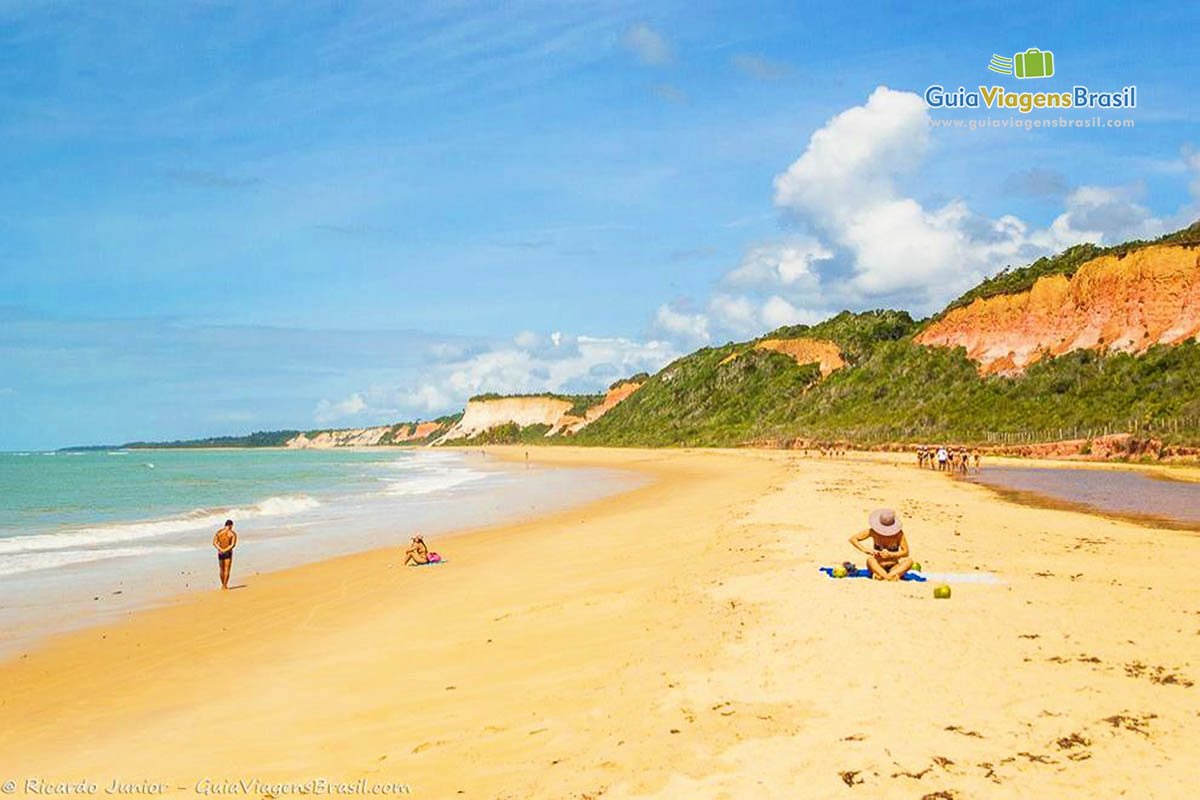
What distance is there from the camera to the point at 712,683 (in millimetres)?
6703

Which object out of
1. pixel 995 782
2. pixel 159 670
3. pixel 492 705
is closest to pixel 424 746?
pixel 492 705

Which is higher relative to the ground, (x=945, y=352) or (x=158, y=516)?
(x=945, y=352)

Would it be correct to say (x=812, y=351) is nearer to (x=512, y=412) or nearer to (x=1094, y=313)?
(x=1094, y=313)

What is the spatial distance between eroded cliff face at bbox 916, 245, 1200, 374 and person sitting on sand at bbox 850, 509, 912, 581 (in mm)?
52562

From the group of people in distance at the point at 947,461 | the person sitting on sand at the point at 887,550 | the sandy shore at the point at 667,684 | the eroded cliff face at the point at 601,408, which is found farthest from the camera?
the eroded cliff face at the point at 601,408

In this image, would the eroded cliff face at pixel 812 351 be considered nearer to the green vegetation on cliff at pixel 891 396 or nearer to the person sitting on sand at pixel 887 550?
the green vegetation on cliff at pixel 891 396

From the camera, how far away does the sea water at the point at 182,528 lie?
1381cm

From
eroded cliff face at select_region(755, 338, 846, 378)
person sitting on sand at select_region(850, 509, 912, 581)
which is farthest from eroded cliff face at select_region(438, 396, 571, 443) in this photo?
person sitting on sand at select_region(850, 509, 912, 581)

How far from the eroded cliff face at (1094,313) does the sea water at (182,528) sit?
1466 inches

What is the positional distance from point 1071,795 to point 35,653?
36.0 feet

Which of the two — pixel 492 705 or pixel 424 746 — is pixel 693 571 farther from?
pixel 424 746

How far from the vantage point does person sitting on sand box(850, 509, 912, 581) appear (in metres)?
10.8

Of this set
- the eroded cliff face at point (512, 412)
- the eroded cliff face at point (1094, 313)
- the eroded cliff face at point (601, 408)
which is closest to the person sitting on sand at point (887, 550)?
the eroded cliff face at point (1094, 313)

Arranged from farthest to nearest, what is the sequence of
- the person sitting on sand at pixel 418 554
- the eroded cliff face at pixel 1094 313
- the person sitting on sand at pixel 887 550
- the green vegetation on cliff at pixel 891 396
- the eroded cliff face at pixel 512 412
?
the eroded cliff face at pixel 512 412
the eroded cliff face at pixel 1094 313
the green vegetation on cliff at pixel 891 396
the person sitting on sand at pixel 418 554
the person sitting on sand at pixel 887 550
